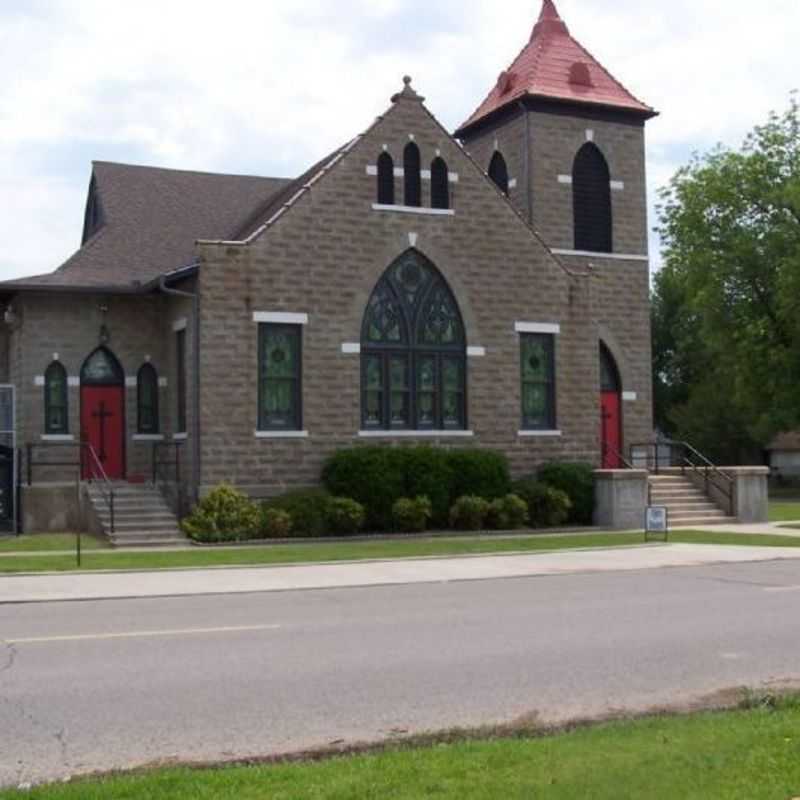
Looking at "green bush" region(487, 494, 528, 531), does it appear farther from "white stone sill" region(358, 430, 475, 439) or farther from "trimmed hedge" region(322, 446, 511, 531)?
"white stone sill" region(358, 430, 475, 439)

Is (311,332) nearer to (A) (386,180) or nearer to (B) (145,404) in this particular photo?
(A) (386,180)

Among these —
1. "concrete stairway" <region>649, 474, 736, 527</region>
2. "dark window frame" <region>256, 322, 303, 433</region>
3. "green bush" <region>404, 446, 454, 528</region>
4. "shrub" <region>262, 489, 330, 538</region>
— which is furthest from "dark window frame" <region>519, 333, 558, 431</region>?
"shrub" <region>262, 489, 330, 538</region>

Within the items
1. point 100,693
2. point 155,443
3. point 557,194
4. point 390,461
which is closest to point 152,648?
point 100,693

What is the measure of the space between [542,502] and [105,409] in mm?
10258

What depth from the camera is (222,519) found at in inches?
1012

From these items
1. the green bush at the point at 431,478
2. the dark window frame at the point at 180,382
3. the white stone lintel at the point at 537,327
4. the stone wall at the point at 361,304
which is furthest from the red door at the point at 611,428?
the dark window frame at the point at 180,382

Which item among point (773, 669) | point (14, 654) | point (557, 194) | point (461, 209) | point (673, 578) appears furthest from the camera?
point (557, 194)

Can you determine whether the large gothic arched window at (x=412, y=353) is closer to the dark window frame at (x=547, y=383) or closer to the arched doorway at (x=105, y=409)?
the dark window frame at (x=547, y=383)

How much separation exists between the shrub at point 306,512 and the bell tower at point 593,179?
11.2 m

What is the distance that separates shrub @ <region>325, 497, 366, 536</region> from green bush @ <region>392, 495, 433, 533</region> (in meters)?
0.80

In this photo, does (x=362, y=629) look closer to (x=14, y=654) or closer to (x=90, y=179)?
(x=14, y=654)

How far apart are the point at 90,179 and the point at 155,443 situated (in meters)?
9.24

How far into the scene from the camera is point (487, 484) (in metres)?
28.4

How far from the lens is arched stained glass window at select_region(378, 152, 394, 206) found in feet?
94.1
